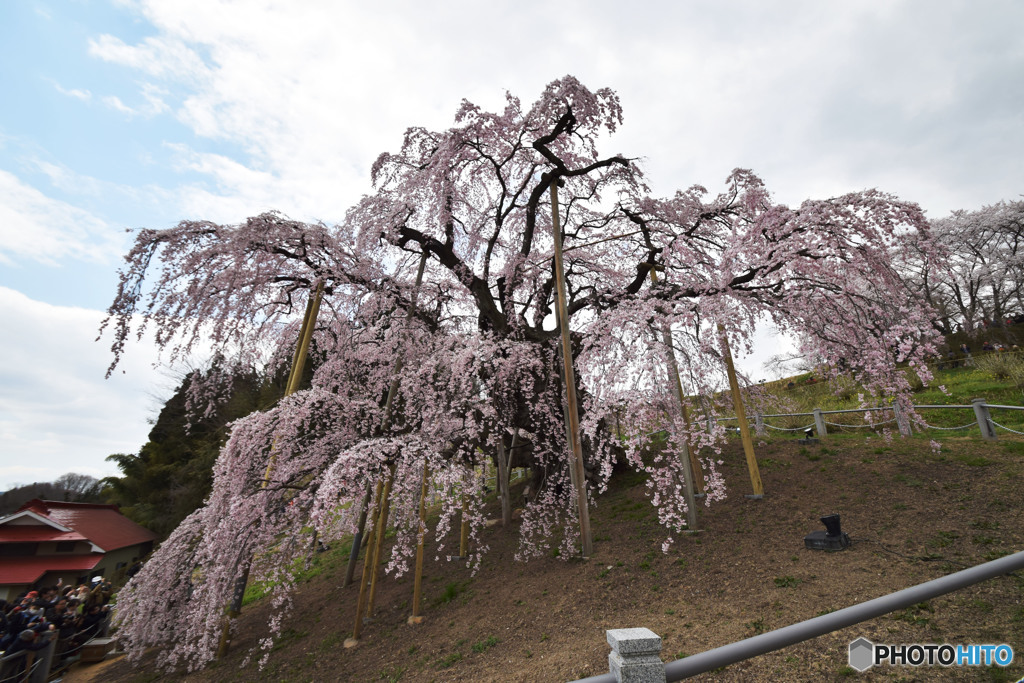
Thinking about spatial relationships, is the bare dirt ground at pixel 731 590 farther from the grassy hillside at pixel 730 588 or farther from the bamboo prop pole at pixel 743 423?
the bamboo prop pole at pixel 743 423

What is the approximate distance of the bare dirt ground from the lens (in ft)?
13.9

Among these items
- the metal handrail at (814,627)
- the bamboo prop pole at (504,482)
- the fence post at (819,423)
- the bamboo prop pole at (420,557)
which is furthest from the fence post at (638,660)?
the fence post at (819,423)

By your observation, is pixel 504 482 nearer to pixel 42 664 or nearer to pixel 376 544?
pixel 376 544

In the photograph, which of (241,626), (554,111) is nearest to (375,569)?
(241,626)

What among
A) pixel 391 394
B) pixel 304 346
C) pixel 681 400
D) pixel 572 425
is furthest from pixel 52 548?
pixel 681 400

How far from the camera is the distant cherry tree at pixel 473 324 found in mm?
6125

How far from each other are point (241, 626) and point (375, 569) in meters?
4.90

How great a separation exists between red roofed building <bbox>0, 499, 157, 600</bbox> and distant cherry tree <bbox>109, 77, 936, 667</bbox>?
1221 cm

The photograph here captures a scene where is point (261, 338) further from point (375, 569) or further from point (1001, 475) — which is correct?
point (1001, 475)

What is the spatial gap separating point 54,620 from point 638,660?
1341 cm

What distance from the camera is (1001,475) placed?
23.6 ft

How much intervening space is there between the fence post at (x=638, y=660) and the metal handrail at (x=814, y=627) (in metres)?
0.06

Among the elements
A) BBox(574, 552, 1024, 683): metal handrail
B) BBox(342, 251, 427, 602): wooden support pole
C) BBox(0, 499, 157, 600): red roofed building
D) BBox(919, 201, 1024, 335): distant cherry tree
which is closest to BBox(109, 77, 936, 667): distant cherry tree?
BBox(342, 251, 427, 602): wooden support pole

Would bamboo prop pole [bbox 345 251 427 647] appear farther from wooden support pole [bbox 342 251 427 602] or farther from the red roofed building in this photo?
the red roofed building
